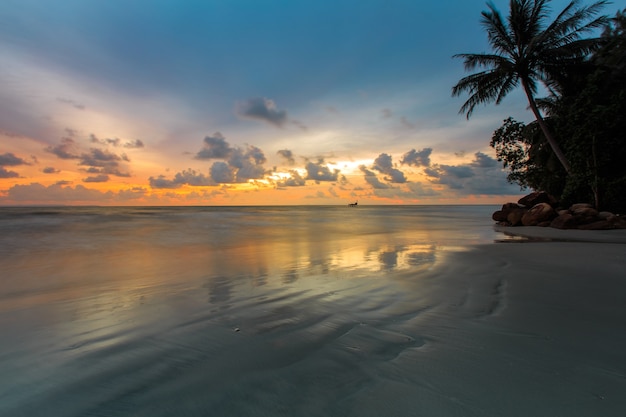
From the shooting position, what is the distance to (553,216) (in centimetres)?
1594

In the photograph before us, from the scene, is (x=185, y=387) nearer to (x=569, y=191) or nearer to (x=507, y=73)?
(x=569, y=191)

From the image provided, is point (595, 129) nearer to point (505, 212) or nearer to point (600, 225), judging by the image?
point (600, 225)

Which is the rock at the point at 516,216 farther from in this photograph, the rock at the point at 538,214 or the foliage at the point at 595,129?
the foliage at the point at 595,129

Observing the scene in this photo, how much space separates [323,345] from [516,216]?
751 inches

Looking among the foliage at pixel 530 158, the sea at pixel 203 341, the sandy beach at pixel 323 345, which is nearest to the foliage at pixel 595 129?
the foliage at pixel 530 158

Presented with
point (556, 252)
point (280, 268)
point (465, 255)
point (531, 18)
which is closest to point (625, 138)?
point (531, 18)

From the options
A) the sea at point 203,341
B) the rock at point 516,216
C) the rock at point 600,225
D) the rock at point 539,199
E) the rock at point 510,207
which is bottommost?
the sea at point 203,341

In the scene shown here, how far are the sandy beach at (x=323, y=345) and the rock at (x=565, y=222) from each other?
34.1 feet

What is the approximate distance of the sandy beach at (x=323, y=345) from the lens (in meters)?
2.05

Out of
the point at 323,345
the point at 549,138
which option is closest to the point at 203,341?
the point at 323,345

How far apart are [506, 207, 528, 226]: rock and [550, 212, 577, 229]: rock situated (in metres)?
2.43

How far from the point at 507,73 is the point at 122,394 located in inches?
870

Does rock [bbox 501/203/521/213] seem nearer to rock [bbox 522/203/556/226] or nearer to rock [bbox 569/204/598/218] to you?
rock [bbox 522/203/556/226]

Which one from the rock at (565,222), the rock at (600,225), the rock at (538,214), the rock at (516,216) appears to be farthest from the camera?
the rock at (516,216)
